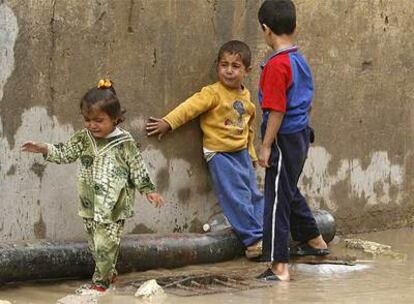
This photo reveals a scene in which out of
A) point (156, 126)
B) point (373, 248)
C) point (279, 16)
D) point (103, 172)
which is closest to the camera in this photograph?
point (103, 172)

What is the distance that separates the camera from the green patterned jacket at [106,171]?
17.5 ft

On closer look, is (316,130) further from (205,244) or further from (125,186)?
(125,186)

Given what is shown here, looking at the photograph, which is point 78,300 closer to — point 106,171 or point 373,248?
point 106,171

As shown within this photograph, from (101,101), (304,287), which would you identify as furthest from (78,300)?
(304,287)

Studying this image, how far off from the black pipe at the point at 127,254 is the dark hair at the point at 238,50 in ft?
3.52

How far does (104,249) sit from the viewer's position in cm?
530

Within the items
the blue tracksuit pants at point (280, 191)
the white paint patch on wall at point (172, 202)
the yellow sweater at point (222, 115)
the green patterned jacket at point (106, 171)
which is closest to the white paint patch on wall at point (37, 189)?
the white paint patch on wall at point (172, 202)

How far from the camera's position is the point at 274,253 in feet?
19.3

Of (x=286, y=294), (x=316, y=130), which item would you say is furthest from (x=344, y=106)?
(x=286, y=294)

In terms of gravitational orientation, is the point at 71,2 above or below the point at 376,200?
above

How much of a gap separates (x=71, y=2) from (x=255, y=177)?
1.78 meters

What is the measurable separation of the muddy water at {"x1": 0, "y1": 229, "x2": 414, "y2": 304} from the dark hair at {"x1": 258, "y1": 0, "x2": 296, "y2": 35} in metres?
1.43

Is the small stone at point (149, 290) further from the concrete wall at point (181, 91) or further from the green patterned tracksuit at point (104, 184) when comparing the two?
the concrete wall at point (181, 91)

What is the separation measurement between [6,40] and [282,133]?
5.30 feet
